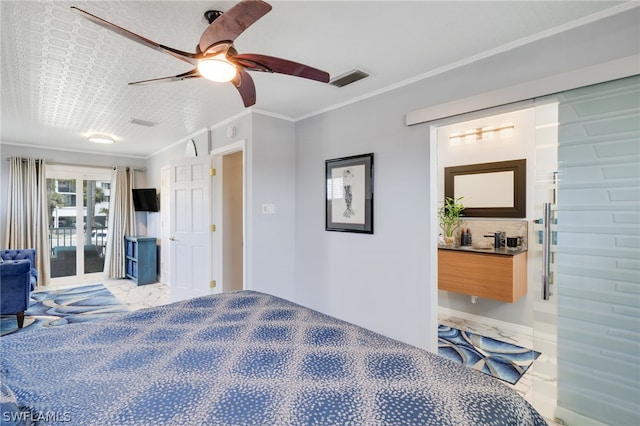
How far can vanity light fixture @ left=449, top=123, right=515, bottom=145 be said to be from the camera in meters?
3.38

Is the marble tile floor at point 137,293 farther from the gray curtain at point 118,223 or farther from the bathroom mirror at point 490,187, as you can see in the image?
the bathroom mirror at point 490,187

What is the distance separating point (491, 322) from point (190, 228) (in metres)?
3.82

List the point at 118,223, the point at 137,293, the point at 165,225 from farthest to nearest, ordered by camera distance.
→ the point at 118,223, the point at 165,225, the point at 137,293

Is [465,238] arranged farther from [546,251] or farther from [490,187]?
[546,251]

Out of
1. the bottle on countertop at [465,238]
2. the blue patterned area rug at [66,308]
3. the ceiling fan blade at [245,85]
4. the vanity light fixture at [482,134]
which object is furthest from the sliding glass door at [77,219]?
the bottle on countertop at [465,238]

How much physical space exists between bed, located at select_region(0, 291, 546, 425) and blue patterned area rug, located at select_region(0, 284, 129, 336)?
2738 millimetres

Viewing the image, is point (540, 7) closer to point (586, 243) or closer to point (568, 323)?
point (586, 243)

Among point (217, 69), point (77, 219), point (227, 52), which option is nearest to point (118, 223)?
point (77, 219)

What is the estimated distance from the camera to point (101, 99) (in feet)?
9.75

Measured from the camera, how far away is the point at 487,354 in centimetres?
275

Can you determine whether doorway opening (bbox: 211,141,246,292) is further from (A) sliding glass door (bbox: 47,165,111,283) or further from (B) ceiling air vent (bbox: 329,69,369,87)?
(A) sliding glass door (bbox: 47,165,111,283)

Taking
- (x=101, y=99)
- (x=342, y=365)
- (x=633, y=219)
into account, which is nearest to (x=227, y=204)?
(x=101, y=99)

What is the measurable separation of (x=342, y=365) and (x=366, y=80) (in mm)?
2252

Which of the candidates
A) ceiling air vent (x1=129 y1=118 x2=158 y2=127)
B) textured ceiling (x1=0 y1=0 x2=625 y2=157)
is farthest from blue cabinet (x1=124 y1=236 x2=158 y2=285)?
textured ceiling (x1=0 y1=0 x2=625 y2=157)
